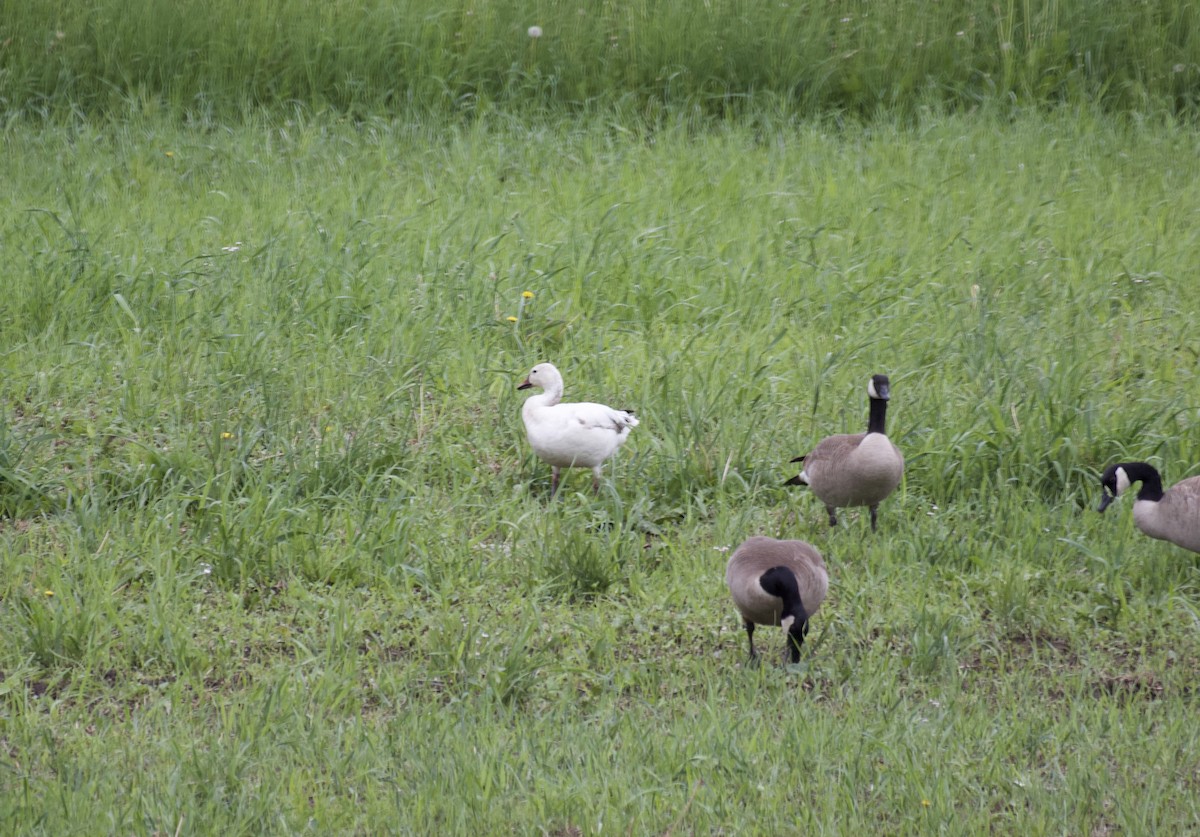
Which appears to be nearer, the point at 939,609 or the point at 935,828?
the point at 935,828

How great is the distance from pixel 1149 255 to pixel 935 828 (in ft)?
16.9

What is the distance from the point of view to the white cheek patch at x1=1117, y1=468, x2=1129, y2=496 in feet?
16.7

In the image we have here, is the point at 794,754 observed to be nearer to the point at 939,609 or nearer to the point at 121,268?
the point at 939,609

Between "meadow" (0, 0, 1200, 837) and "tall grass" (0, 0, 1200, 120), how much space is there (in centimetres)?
8

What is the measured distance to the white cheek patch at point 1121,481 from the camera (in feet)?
16.7

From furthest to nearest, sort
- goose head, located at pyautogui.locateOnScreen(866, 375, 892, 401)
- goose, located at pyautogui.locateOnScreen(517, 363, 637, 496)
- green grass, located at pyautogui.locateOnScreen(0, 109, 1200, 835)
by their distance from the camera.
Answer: goose, located at pyautogui.locateOnScreen(517, 363, 637, 496) → goose head, located at pyautogui.locateOnScreen(866, 375, 892, 401) → green grass, located at pyautogui.locateOnScreen(0, 109, 1200, 835)

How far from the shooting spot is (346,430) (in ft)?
19.7

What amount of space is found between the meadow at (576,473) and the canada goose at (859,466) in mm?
262

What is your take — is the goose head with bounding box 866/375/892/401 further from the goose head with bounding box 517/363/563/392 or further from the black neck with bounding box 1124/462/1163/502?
the goose head with bounding box 517/363/563/392

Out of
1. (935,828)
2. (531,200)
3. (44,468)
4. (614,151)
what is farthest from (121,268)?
(935,828)

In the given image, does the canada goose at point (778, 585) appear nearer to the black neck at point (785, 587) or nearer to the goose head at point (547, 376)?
the black neck at point (785, 587)

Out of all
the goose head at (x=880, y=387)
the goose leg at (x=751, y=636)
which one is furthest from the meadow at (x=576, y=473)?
the goose head at (x=880, y=387)

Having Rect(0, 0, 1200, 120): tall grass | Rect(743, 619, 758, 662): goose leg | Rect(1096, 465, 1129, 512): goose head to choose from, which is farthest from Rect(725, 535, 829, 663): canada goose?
Rect(0, 0, 1200, 120): tall grass

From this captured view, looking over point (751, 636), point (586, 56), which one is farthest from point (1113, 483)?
point (586, 56)
